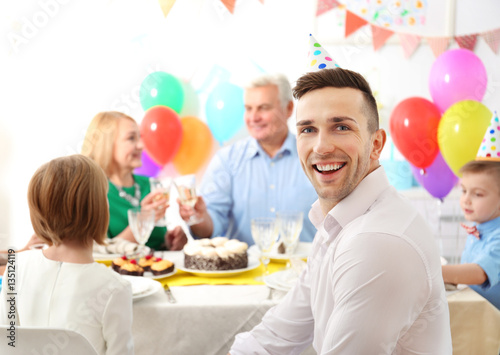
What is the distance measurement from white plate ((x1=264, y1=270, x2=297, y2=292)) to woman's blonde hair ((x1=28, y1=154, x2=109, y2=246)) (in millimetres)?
596

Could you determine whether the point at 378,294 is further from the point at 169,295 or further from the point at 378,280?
the point at 169,295

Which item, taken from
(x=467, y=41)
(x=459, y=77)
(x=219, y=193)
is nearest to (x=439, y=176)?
(x=459, y=77)

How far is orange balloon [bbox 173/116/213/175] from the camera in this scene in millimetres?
3332

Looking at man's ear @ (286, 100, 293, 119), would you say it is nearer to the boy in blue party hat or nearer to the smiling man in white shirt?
the boy in blue party hat

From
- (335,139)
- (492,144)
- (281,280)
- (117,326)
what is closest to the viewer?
(335,139)

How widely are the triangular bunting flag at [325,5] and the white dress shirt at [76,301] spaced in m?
3.00

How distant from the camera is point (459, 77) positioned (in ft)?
10.1

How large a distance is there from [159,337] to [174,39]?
8.97ft

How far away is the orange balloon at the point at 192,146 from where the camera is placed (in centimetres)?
333

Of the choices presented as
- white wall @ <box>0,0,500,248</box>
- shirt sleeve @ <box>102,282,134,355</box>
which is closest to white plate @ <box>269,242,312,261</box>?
shirt sleeve @ <box>102,282,134,355</box>

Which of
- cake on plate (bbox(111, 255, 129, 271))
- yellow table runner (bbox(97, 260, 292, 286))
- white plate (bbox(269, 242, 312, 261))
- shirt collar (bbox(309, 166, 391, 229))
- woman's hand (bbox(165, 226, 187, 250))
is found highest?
shirt collar (bbox(309, 166, 391, 229))

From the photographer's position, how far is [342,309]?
35.5 inches

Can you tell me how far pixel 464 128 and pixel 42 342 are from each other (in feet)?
8.50

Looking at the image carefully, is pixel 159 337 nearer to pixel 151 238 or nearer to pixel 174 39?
pixel 151 238
